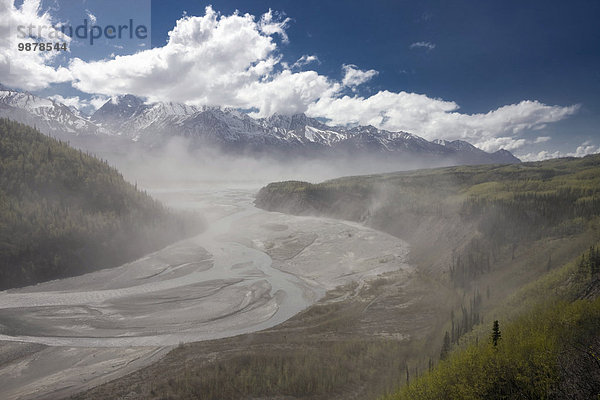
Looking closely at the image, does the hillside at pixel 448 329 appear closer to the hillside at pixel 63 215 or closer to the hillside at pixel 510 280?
the hillside at pixel 510 280

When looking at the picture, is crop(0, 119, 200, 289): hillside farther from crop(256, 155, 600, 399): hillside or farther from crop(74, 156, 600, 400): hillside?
crop(256, 155, 600, 399): hillside

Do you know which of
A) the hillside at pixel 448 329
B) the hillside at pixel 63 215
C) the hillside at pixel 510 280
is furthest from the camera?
the hillside at pixel 63 215

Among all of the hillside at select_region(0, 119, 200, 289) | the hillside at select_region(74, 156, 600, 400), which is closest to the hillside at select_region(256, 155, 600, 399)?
the hillside at select_region(74, 156, 600, 400)

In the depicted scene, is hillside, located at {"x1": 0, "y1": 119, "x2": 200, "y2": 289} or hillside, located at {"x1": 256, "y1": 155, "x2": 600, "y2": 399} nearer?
hillside, located at {"x1": 256, "y1": 155, "x2": 600, "y2": 399}

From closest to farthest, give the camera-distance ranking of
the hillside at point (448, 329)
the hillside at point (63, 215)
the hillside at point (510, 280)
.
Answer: the hillside at point (510, 280)
the hillside at point (448, 329)
the hillside at point (63, 215)

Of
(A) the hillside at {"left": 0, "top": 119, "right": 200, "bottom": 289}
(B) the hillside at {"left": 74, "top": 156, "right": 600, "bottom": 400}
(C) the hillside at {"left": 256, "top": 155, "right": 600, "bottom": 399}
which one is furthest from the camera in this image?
(A) the hillside at {"left": 0, "top": 119, "right": 200, "bottom": 289}

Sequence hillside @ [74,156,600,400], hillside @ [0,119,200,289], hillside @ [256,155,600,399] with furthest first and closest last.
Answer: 1. hillside @ [0,119,200,289]
2. hillside @ [74,156,600,400]
3. hillside @ [256,155,600,399]

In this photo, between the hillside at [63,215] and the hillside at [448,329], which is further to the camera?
the hillside at [63,215]

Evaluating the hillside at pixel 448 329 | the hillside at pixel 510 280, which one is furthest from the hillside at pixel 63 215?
the hillside at pixel 510 280

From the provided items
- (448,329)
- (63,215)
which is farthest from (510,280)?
(63,215)
